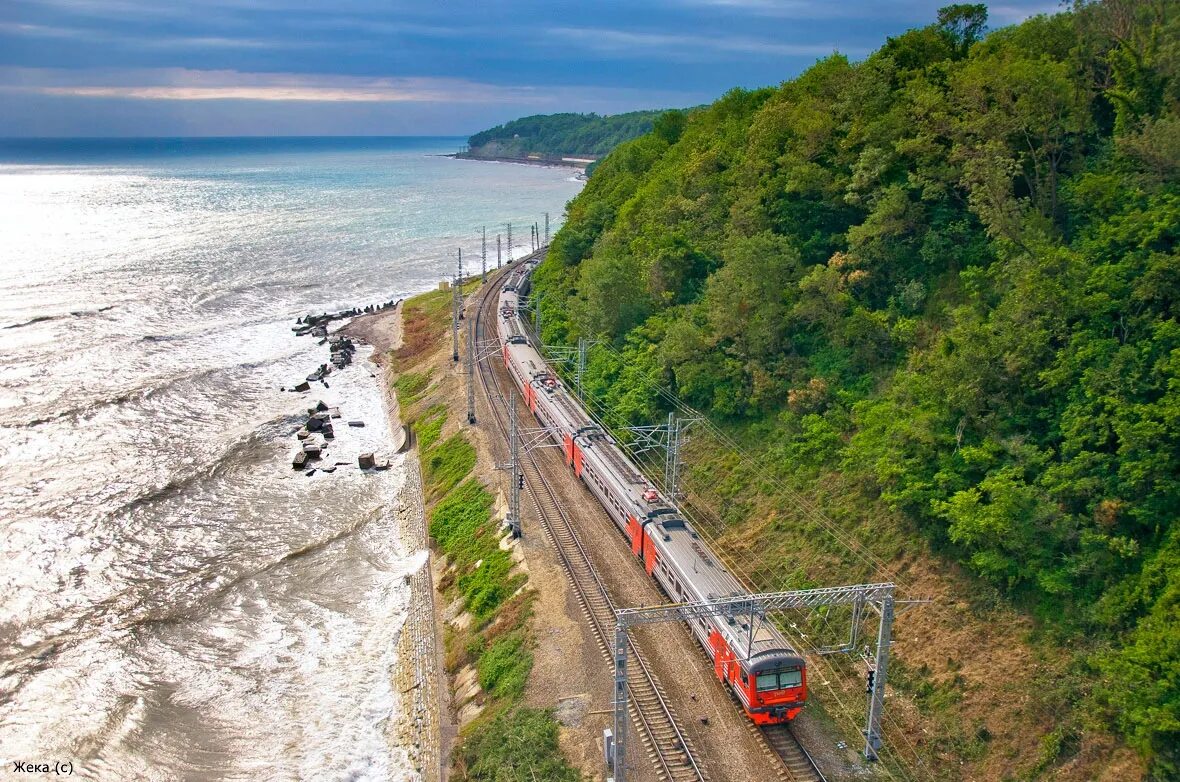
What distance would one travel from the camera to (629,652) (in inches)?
1220

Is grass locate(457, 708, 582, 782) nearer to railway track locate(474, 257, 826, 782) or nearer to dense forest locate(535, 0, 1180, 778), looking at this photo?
railway track locate(474, 257, 826, 782)

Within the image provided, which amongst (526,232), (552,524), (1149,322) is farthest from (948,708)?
(526,232)

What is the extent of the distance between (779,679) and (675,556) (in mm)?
7549

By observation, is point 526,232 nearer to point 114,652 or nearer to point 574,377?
point 574,377

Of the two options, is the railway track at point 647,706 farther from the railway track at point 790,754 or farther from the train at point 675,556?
the train at point 675,556

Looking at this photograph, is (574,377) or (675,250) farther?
(574,377)

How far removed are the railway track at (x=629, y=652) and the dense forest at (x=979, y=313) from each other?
26.8 ft

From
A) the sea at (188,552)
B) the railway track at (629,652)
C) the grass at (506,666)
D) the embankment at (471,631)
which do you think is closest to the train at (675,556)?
the railway track at (629,652)

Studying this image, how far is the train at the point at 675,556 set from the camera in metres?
26.0

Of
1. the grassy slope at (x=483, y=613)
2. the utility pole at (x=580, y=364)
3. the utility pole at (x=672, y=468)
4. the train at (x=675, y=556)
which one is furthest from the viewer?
the utility pole at (x=580, y=364)

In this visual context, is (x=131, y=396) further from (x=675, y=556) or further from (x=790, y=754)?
(x=790, y=754)

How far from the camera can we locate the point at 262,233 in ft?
520

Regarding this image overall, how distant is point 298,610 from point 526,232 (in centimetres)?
13569

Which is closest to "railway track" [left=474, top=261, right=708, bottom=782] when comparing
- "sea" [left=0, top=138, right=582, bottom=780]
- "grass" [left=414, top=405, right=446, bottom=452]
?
"sea" [left=0, top=138, right=582, bottom=780]
